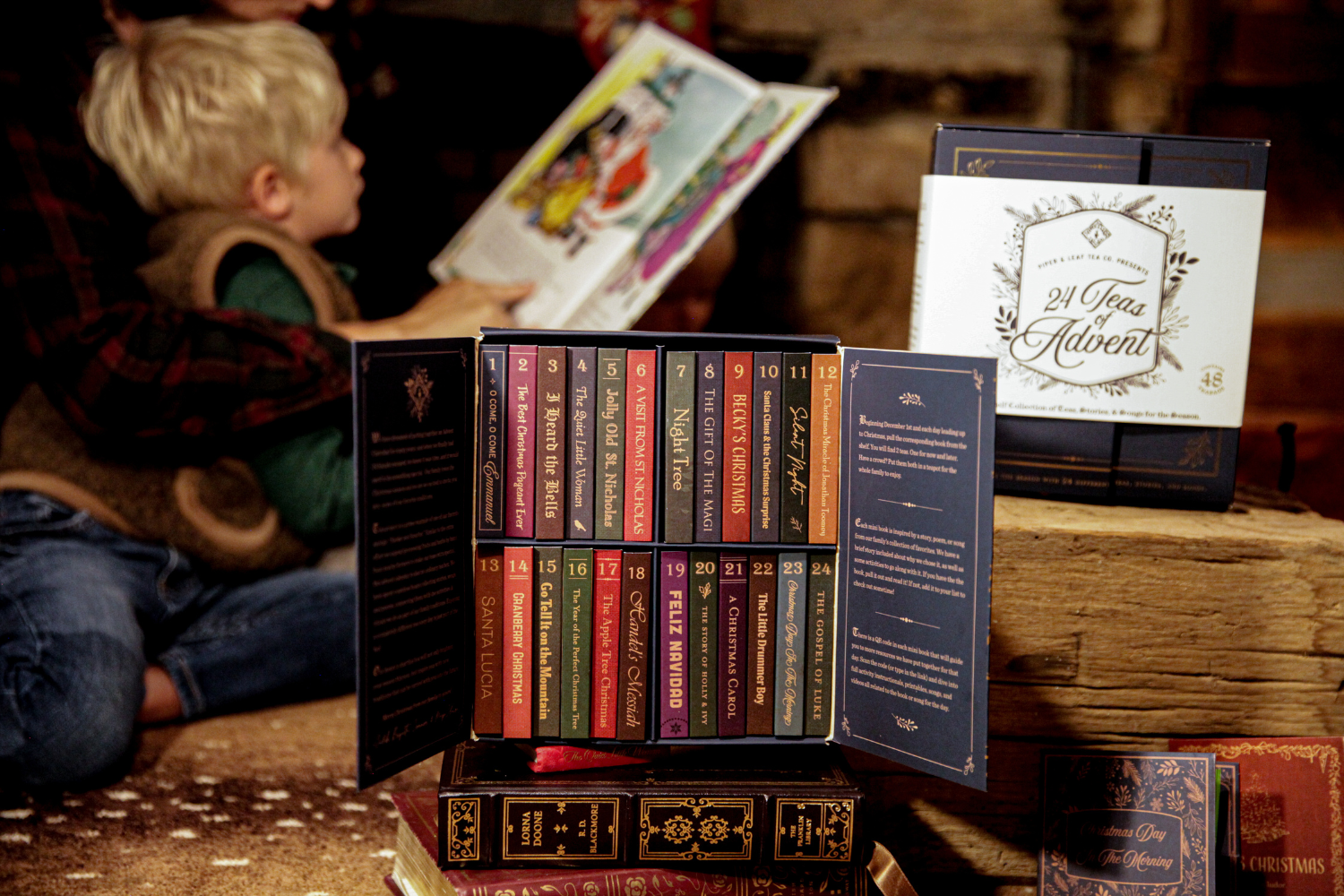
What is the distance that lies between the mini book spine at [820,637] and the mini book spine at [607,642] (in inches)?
5.7

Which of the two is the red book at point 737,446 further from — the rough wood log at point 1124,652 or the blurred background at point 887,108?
the blurred background at point 887,108

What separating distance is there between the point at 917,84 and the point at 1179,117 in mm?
469

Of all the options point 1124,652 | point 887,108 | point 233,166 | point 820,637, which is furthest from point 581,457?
point 887,108

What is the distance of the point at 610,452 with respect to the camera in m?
0.70

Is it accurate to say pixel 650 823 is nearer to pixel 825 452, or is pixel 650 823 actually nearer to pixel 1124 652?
pixel 825 452

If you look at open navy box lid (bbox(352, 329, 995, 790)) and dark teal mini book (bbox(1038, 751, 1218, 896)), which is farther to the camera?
dark teal mini book (bbox(1038, 751, 1218, 896))

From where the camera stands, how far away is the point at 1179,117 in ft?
5.57

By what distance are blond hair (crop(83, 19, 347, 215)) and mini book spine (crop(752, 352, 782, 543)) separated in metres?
0.88

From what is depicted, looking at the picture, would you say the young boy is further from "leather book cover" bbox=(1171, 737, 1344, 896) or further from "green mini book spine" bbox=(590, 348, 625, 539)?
"leather book cover" bbox=(1171, 737, 1344, 896)

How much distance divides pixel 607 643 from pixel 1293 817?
57 cm

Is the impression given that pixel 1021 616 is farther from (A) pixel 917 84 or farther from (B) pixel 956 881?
(A) pixel 917 84

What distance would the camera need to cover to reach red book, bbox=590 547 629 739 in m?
0.71

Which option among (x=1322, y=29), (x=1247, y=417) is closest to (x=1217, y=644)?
(x=1247, y=417)

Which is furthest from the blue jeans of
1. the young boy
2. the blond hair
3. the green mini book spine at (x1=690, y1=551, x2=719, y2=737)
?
the green mini book spine at (x1=690, y1=551, x2=719, y2=737)
